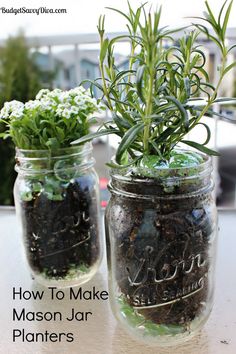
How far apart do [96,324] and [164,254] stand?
0.19m

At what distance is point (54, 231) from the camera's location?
0.65 m

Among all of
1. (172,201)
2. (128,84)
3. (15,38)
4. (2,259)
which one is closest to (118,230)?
(172,201)

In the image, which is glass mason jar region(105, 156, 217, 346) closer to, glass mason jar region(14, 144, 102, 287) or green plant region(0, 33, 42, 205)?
glass mason jar region(14, 144, 102, 287)

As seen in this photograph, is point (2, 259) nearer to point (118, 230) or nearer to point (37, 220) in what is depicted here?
point (37, 220)

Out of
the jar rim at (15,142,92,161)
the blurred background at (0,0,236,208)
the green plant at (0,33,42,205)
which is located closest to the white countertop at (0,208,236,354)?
the jar rim at (15,142,92,161)

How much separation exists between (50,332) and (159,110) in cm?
37

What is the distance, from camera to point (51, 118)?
60 centimetres

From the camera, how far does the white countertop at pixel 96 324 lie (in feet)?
1.89

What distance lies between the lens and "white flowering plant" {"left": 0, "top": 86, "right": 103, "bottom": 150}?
602mm

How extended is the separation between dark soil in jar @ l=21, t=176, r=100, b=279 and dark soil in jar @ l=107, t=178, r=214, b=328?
0.11 metres

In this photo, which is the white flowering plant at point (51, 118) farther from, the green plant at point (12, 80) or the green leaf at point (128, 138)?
the green plant at point (12, 80)

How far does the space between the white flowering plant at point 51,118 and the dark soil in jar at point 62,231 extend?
3.2 inches

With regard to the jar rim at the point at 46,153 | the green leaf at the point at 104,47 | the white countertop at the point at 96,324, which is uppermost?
the green leaf at the point at 104,47
